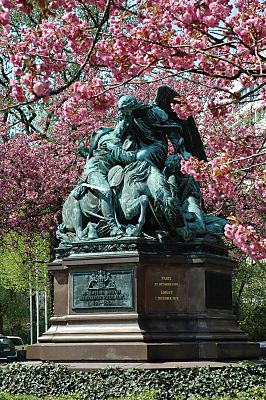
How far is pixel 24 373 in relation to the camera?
11.7 meters

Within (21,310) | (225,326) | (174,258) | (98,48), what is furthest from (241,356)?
(21,310)

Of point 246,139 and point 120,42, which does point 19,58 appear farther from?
point 246,139

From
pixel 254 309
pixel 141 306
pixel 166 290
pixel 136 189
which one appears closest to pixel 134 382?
pixel 141 306

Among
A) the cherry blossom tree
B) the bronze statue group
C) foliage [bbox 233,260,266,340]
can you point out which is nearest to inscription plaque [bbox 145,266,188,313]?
the bronze statue group

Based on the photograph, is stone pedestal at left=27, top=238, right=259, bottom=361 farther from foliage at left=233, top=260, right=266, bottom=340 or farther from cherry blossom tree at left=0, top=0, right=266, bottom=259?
foliage at left=233, top=260, right=266, bottom=340

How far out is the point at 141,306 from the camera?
1273cm

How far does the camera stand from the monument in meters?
12.7

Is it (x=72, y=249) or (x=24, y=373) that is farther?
(x=72, y=249)

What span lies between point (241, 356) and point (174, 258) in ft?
6.08

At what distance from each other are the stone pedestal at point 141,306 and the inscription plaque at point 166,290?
0.02 metres

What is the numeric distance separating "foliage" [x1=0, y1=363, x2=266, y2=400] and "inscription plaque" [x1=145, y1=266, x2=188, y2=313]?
1704 mm

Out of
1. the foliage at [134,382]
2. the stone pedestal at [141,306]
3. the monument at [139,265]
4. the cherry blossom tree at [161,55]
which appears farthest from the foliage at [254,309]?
the cherry blossom tree at [161,55]

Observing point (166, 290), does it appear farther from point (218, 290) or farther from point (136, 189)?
point (136, 189)

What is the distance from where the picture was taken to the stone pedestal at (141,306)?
41.1ft
